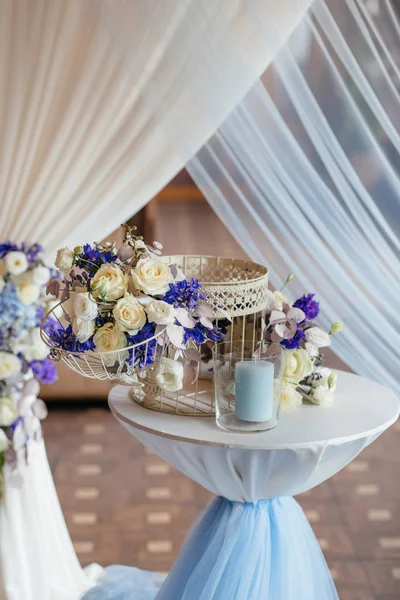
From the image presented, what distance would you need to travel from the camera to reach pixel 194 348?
→ 1486 millimetres

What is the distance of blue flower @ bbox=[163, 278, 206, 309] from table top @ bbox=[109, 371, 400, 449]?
22 cm

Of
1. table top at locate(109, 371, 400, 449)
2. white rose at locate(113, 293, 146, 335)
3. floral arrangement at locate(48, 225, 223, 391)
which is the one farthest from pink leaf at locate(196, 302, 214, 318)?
table top at locate(109, 371, 400, 449)

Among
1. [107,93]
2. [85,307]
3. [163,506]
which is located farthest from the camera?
[163,506]

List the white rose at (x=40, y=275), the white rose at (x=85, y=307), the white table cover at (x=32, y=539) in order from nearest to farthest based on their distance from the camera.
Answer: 1. the white rose at (x=85, y=307)
2. the white rose at (x=40, y=275)
3. the white table cover at (x=32, y=539)

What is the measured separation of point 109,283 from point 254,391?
314 mm

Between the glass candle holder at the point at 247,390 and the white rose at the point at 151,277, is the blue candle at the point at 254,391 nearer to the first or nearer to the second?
the glass candle holder at the point at 247,390

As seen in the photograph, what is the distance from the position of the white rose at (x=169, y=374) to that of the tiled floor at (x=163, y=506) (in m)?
1.08

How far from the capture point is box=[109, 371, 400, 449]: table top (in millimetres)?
1407

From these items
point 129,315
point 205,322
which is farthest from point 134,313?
point 205,322

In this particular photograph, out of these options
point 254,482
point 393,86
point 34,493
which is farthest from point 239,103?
point 34,493

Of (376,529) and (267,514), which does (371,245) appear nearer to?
(267,514)

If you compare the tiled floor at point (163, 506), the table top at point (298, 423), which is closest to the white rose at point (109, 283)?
the table top at point (298, 423)

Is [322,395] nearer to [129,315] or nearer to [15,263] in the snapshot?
[129,315]

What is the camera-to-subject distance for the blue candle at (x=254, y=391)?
145cm
